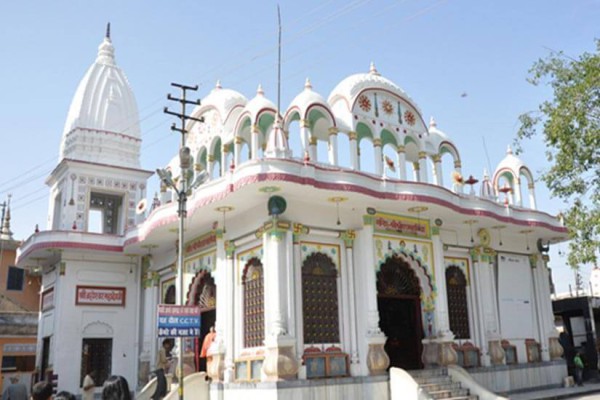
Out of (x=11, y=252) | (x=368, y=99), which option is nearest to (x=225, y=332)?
(x=368, y=99)

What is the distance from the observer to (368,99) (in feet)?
56.0

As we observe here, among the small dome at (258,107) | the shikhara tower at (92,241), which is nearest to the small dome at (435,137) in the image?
the small dome at (258,107)

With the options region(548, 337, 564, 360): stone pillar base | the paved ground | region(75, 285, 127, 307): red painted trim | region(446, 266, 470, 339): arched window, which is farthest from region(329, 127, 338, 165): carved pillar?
region(548, 337, 564, 360): stone pillar base

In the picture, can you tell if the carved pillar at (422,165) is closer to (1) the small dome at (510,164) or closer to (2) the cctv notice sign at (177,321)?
(1) the small dome at (510,164)

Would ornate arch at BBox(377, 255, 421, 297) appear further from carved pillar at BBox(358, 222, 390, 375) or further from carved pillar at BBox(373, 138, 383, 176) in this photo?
carved pillar at BBox(373, 138, 383, 176)

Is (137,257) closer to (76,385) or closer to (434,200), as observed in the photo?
(76,385)

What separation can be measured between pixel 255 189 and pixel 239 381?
4809 millimetres

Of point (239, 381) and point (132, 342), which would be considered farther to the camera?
point (132, 342)

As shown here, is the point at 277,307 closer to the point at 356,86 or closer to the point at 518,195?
the point at 356,86

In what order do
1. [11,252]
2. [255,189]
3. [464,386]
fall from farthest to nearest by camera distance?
[11,252] → [464,386] → [255,189]

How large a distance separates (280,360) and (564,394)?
8634 mm

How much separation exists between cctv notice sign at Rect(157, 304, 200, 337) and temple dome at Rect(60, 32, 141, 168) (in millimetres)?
12108

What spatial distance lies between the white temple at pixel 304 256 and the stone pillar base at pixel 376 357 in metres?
0.03

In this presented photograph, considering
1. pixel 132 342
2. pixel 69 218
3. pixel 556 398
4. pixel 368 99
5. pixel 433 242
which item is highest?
pixel 368 99
